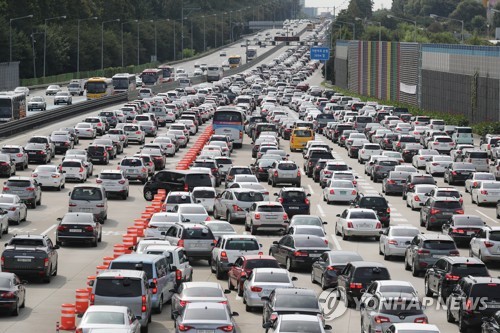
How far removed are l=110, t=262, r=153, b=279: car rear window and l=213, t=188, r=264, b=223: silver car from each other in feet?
66.3

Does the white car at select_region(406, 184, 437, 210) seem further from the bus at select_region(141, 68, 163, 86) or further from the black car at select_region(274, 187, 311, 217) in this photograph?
the bus at select_region(141, 68, 163, 86)

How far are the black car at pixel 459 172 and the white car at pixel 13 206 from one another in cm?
2609

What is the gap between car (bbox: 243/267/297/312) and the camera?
35.0 m

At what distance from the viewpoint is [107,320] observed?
2834 centimetres

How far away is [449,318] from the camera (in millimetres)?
34219

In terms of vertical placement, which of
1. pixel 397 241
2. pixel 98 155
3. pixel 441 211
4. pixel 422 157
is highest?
pixel 397 241

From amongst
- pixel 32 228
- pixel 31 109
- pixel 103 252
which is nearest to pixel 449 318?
pixel 103 252

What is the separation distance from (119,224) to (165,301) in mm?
19137

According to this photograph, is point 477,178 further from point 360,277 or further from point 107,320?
→ point 107,320

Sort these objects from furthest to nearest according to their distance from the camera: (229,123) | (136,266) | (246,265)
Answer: (229,123), (246,265), (136,266)

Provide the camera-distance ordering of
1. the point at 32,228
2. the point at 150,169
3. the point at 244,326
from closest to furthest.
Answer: the point at 244,326 < the point at 32,228 < the point at 150,169

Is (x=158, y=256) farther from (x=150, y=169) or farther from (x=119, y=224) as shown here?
(x=150, y=169)

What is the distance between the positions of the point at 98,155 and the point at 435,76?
2342 inches

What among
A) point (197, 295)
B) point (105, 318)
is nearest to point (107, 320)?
point (105, 318)
